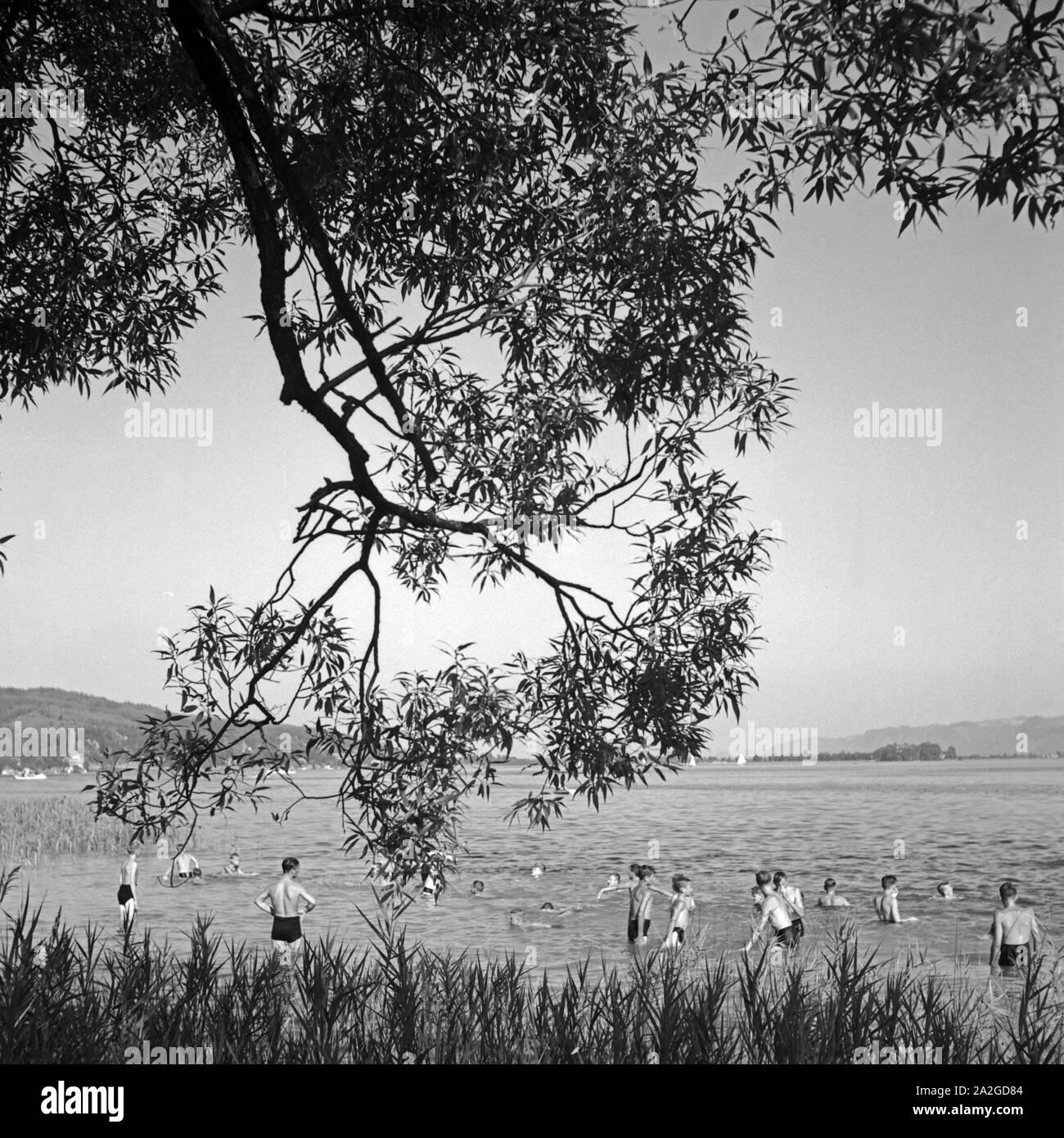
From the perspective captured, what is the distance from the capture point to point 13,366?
8766 millimetres

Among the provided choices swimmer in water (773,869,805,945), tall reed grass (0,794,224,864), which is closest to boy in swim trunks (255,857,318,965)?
swimmer in water (773,869,805,945)

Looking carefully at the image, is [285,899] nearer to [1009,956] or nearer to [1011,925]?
[1011,925]

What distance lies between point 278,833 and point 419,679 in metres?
51.7

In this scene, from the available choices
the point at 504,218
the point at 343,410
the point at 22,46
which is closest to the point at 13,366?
the point at 22,46

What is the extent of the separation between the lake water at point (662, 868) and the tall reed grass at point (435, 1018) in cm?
50

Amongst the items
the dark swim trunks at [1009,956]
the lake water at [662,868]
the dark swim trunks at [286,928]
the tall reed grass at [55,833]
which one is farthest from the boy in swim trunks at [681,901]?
the tall reed grass at [55,833]

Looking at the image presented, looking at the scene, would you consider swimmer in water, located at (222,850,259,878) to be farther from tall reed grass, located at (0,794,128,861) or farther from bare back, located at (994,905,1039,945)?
bare back, located at (994,905,1039,945)

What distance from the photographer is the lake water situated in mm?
24453

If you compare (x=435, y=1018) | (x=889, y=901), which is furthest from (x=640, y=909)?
(x=435, y=1018)

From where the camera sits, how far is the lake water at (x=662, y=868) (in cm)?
2445

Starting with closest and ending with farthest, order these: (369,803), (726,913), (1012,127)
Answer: (1012,127), (369,803), (726,913)

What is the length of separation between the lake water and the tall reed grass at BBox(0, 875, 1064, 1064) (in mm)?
498
